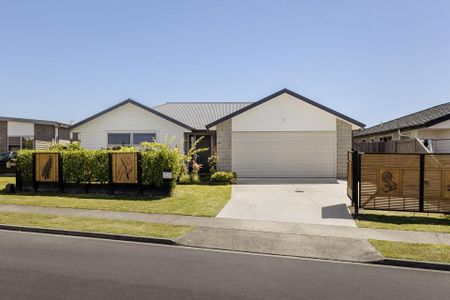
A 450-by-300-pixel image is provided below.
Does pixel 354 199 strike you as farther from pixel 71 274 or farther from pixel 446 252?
pixel 71 274

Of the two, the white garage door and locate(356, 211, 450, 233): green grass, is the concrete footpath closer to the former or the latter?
Result: locate(356, 211, 450, 233): green grass

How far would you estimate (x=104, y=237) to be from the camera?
8.96m

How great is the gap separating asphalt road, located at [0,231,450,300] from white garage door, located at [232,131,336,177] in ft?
45.6

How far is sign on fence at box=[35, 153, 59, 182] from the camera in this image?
1583cm

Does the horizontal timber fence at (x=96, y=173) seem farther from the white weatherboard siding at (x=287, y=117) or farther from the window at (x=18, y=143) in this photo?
the window at (x=18, y=143)

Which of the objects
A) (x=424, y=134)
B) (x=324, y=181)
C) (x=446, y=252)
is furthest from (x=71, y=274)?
(x=424, y=134)

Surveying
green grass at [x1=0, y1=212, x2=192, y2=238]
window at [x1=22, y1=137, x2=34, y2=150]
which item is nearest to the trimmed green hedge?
green grass at [x1=0, y1=212, x2=192, y2=238]

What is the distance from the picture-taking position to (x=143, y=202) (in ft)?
44.2

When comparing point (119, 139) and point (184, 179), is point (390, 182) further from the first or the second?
point (119, 139)

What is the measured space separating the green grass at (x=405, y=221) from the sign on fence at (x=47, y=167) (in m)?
11.8

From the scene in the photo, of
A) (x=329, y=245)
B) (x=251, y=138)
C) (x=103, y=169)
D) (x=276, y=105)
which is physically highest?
(x=276, y=105)

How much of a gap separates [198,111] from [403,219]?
1882 cm

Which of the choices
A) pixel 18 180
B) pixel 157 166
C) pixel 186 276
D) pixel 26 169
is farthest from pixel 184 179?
pixel 186 276

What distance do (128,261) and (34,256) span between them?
5.87 ft
